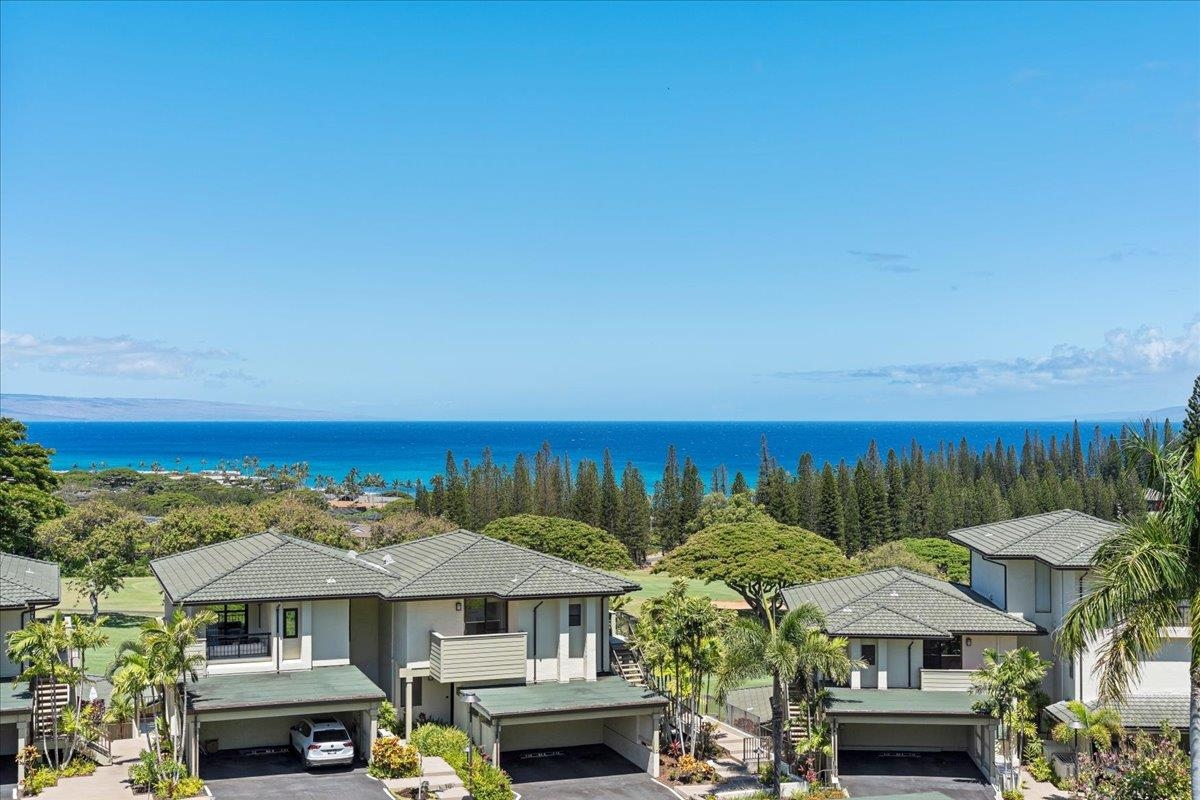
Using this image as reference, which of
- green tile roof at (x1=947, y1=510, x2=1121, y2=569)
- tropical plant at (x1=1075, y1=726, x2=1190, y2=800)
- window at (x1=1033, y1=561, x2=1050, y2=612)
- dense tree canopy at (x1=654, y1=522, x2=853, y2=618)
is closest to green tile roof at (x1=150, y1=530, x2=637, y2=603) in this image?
green tile roof at (x1=947, y1=510, x2=1121, y2=569)

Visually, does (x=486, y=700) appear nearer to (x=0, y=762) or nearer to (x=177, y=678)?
(x=177, y=678)

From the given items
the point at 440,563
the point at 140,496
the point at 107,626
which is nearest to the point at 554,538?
the point at 107,626

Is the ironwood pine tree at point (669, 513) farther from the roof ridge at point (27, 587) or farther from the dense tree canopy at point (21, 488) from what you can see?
the roof ridge at point (27, 587)

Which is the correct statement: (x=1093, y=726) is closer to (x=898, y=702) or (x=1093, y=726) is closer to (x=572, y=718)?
(x=898, y=702)

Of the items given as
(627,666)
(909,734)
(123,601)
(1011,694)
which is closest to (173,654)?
(627,666)

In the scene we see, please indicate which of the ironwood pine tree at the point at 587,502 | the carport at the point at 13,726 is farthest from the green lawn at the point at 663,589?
the carport at the point at 13,726

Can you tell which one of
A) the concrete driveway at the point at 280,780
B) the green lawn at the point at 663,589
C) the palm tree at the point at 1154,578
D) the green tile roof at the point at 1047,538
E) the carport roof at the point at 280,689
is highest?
the palm tree at the point at 1154,578
